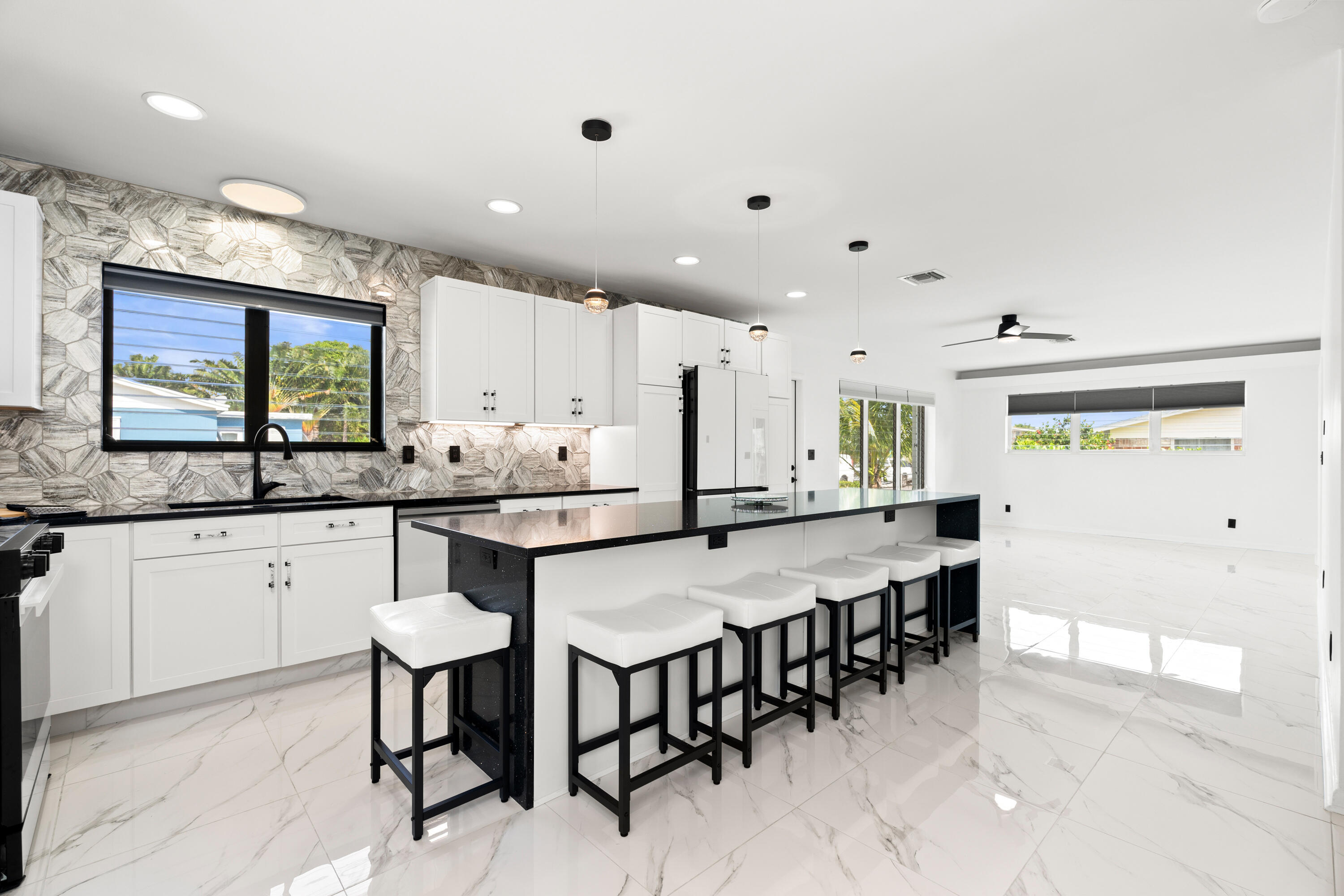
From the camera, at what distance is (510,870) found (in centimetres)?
178

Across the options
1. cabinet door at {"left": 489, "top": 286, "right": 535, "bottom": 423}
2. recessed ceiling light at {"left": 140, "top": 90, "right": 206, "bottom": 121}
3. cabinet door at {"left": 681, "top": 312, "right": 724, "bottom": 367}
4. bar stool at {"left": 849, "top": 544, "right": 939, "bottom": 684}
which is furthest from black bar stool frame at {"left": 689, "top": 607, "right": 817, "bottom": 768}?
recessed ceiling light at {"left": 140, "top": 90, "right": 206, "bottom": 121}

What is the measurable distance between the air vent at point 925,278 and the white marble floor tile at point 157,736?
4.87m

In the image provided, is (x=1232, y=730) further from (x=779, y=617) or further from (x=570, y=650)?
(x=570, y=650)

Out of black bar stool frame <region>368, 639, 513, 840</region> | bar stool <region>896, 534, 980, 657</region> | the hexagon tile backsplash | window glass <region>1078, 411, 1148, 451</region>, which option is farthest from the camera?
window glass <region>1078, 411, 1148, 451</region>

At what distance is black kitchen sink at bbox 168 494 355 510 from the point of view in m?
3.23

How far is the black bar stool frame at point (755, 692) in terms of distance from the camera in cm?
230

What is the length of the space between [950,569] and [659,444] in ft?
7.45

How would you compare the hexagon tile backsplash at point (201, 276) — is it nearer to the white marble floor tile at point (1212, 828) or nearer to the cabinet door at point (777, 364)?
the cabinet door at point (777, 364)

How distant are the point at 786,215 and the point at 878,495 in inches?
70.5

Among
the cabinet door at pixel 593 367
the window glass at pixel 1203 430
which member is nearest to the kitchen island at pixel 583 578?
the cabinet door at pixel 593 367

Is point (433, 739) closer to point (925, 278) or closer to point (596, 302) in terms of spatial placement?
point (596, 302)

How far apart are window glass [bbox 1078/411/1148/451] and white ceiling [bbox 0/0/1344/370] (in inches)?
190

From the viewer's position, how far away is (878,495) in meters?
3.92

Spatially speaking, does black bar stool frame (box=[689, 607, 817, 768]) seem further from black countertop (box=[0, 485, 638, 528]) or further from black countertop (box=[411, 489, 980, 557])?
black countertop (box=[0, 485, 638, 528])
